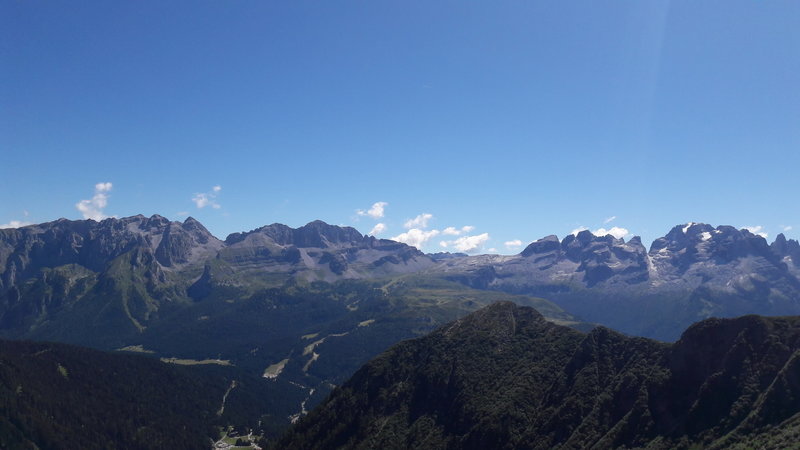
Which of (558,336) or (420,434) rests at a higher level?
(558,336)

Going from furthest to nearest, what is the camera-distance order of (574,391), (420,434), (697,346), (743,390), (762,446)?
(420,434), (574,391), (697,346), (743,390), (762,446)

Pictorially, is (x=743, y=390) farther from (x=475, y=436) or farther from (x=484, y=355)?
(x=484, y=355)

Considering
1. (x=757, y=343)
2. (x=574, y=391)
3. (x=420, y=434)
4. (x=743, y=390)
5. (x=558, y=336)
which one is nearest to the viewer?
(x=743, y=390)

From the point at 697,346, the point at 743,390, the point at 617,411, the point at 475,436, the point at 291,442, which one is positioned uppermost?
the point at 697,346

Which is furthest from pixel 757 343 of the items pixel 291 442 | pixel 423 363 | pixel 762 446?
pixel 291 442

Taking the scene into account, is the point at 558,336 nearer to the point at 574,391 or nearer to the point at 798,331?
the point at 574,391

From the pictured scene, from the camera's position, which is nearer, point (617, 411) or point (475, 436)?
point (617, 411)
